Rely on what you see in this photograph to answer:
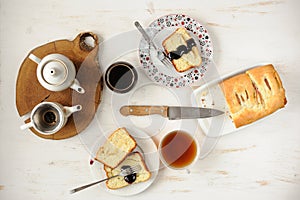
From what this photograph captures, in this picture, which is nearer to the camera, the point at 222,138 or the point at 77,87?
the point at 77,87

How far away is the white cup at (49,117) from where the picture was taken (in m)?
1.49

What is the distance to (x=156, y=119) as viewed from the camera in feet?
5.36

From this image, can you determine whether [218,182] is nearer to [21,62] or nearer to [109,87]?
[109,87]

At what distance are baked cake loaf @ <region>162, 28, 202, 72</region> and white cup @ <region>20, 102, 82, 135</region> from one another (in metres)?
0.40

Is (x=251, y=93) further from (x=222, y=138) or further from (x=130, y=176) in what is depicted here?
(x=130, y=176)

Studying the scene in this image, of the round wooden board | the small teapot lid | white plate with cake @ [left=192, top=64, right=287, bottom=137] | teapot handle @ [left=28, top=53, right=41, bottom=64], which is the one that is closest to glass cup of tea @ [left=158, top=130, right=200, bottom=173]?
white plate with cake @ [left=192, top=64, right=287, bottom=137]

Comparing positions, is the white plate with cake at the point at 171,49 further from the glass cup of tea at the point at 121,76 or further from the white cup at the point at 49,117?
the white cup at the point at 49,117

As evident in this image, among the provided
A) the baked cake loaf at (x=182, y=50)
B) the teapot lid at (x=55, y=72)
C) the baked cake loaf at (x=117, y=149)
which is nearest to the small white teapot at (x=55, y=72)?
the teapot lid at (x=55, y=72)

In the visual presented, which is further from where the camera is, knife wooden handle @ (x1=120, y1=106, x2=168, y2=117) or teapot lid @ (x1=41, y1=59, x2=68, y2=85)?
knife wooden handle @ (x1=120, y1=106, x2=168, y2=117)

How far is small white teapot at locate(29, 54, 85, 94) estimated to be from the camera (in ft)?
4.82

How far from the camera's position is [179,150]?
1593 mm

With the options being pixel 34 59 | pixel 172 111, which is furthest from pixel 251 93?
pixel 34 59

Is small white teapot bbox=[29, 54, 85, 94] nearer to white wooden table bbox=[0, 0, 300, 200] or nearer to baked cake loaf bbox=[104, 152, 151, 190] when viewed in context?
white wooden table bbox=[0, 0, 300, 200]

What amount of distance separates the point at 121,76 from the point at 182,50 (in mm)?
252
